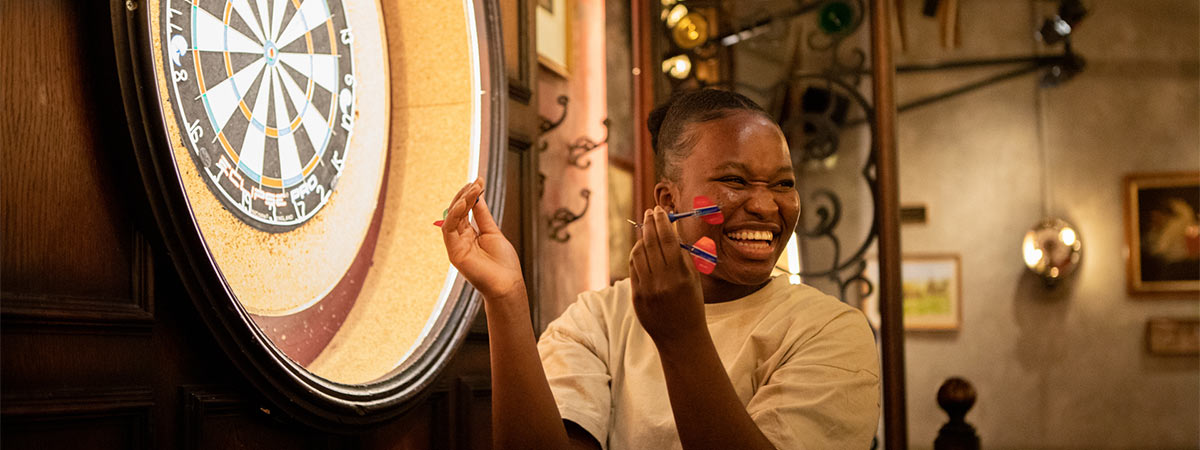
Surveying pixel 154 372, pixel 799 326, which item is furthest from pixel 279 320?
pixel 799 326

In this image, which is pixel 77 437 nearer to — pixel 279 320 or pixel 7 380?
pixel 7 380

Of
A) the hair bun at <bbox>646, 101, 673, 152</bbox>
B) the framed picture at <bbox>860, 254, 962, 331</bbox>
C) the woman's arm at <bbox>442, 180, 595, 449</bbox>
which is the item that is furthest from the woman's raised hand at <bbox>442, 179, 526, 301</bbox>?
the framed picture at <bbox>860, 254, 962, 331</bbox>

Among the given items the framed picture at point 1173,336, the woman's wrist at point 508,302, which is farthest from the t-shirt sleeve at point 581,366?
the framed picture at point 1173,336

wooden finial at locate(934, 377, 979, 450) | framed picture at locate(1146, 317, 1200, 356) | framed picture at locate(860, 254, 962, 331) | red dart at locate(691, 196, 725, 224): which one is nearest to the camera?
red dart at locate(691, 196, 725, 224)

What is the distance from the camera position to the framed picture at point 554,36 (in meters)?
2.42

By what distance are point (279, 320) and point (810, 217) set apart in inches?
248

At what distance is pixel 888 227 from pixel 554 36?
1.01 meters

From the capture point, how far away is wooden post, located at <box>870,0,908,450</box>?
2.69 meters

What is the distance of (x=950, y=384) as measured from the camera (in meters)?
2.14

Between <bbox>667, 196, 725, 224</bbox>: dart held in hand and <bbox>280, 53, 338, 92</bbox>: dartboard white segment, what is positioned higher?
<bbox>280, 53, 338, 92</bbox>: dartboard white segment

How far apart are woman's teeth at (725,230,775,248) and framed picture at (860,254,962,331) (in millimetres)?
7429

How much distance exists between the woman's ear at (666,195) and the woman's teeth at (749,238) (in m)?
0.13

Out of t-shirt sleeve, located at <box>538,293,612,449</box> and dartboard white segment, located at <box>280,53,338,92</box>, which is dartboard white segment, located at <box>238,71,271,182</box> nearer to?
dartboard white segment, located at <box>280,53,338,92</box>

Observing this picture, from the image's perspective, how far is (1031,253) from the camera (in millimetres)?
8242
